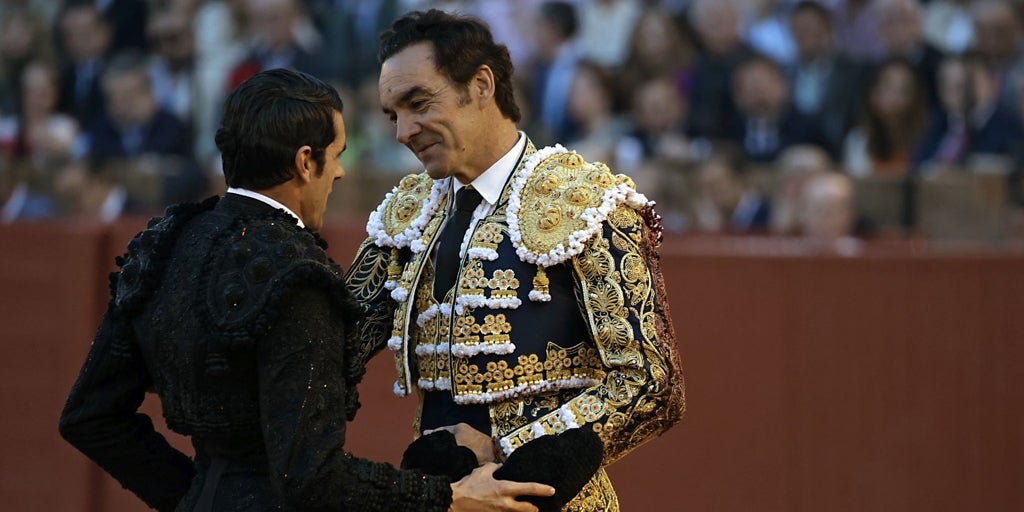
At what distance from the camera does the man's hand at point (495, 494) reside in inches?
99.9

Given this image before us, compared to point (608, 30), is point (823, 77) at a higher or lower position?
lower

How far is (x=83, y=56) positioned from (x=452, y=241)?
226 inches

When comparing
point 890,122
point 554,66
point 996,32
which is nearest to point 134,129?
point 554,66

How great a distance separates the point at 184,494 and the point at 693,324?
319 cm

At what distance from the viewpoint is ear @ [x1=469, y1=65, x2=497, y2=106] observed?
111 inches

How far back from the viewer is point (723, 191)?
661 cm

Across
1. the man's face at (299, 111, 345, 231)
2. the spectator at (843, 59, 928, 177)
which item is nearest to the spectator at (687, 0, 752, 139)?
the spectator at (843, 59, 928, 177)

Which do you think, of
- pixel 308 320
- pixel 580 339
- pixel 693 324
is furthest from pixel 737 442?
pixel 308 320

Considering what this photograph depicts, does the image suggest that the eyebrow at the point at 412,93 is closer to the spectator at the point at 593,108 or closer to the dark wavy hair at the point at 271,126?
the dark wavy hair at the point at 271,126

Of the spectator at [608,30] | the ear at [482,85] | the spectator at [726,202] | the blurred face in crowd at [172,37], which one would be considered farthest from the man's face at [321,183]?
the blurred face in crowd at [172,37]

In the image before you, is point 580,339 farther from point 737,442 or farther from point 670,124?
point 670,124

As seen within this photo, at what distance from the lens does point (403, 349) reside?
288cm

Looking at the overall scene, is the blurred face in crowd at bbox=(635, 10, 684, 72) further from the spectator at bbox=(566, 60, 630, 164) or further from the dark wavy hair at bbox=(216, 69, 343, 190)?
the dark wavy hair at bbox=(216, 69, 343, 190)

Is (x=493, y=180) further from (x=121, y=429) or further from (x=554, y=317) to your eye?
(x=121, y=429)
